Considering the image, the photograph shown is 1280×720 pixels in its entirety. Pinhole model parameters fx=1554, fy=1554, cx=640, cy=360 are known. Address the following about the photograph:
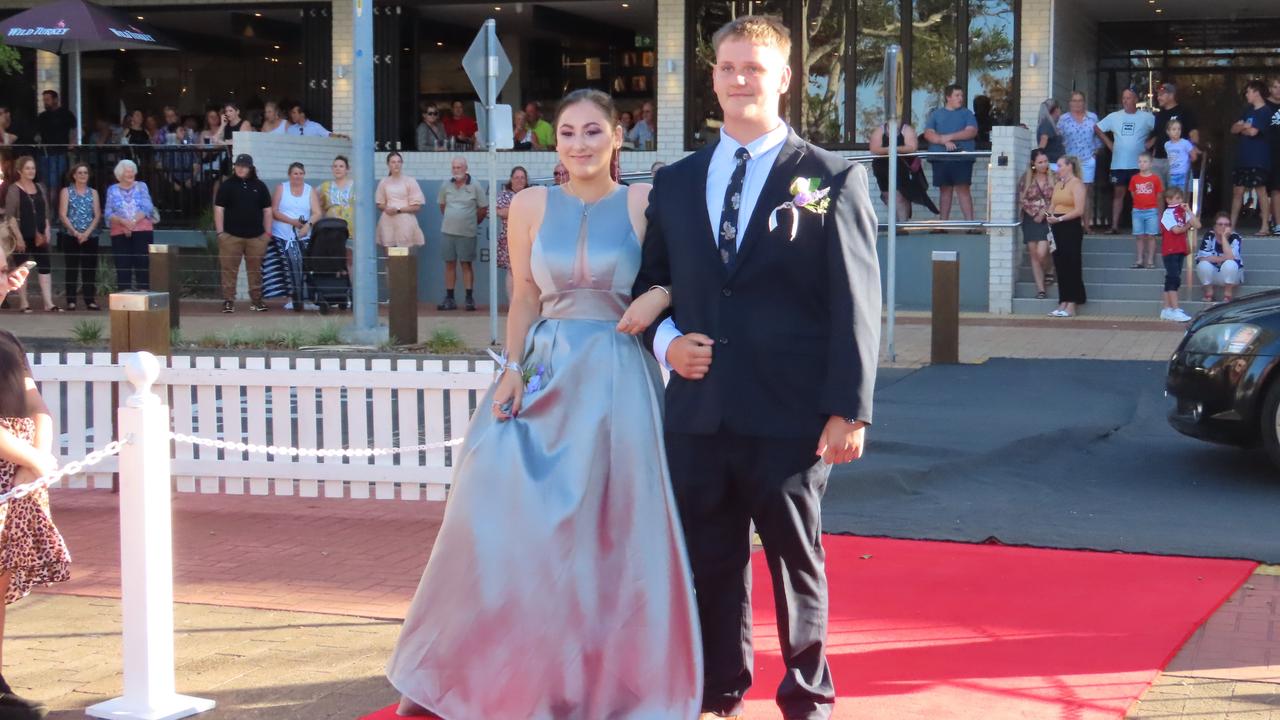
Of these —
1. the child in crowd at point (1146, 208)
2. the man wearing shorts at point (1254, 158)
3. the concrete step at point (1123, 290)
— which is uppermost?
the man wearing shorts at point (1254, 158)

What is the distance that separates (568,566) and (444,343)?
33.6 ft

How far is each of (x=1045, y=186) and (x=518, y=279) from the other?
46.5 feet

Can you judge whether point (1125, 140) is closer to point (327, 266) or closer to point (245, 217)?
point (327, 266)

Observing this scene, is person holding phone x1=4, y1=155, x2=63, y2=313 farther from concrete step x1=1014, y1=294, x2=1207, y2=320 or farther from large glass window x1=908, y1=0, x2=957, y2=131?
large glass window x1=908, y1=0, x2=957, y2=131

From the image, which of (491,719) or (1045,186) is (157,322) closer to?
(491,719)

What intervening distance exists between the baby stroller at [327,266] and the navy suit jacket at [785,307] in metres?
14.3

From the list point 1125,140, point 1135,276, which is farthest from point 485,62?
point 1125,140

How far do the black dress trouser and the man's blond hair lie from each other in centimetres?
105

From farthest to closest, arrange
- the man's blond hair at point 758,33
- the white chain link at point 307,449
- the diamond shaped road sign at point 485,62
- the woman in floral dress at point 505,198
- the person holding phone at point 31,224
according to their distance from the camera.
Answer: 1. the woman in floral dress at point 505,198
2. the person holding phone at point 31,224
3. the diamond shaped road sign at point 485,62
4. the white chain link at point 307,449
5. the man's blond hair at point 758,33

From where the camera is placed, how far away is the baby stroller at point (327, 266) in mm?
18359

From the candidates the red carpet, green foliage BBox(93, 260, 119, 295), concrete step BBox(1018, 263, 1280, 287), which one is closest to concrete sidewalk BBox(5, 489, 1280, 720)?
the red carpet

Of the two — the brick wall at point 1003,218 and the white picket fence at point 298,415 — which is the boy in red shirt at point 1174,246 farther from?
the white picket fence at point 298,415

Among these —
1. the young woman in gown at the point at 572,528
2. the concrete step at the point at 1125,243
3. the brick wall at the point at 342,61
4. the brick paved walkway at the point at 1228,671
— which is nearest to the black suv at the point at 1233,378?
the brick paved walkway at the point at 1228,671

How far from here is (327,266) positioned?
1850 cm
